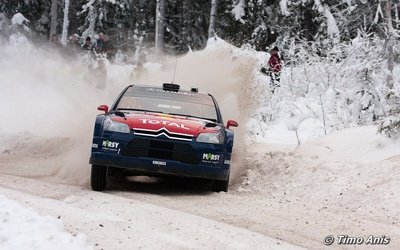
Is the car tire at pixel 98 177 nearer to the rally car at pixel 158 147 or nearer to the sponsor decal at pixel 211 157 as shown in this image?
the rally car at pixel 158 147

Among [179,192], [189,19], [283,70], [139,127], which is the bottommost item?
[179,192]

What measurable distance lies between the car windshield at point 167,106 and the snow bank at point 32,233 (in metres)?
3.72

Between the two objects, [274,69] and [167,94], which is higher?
[274,69]

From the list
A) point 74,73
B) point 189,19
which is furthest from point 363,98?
point 189,19

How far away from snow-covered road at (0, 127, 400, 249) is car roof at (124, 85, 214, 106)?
1.43 m

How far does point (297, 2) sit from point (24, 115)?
11451mm

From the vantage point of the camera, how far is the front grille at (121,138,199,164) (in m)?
8.70

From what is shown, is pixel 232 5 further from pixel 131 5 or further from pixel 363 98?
pixel 363 98

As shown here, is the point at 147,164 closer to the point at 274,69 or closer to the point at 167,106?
the point at 167,106

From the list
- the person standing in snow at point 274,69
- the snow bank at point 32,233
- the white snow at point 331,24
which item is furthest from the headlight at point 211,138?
the white snow at point 331,24

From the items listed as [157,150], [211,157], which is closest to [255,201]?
[211,157]

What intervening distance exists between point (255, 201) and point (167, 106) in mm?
2227

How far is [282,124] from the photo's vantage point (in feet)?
52.9

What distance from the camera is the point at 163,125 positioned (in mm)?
8797
